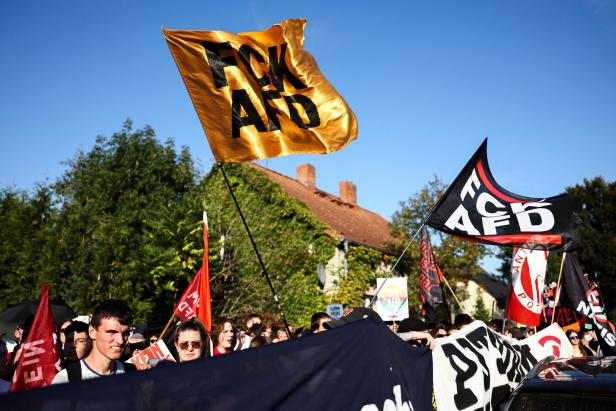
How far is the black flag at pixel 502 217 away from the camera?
6777 millimetres

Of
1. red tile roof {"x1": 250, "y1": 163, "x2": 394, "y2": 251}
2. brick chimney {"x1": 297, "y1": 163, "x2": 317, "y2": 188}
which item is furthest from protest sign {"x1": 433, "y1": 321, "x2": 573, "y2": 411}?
brick chimney {"x1": 297, "y1": 163, "x2": 317, "y2": 188}

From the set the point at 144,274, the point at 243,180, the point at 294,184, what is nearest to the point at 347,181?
the point at 294,184

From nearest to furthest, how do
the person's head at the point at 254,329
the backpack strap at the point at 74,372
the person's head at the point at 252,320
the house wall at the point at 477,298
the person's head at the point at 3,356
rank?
the backpack strap at the point at 74,372
the person's head at the point at 3,356
the person's head at the point at 254,329
the person's head at the point at 252,320
the house wall at the point at 477,298

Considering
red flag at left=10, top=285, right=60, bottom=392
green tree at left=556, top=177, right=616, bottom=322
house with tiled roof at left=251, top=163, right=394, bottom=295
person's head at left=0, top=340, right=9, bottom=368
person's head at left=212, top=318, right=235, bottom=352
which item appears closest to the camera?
red flag at left=10, top=285, right=60, bottom=392

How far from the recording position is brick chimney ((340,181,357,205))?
4081 cm

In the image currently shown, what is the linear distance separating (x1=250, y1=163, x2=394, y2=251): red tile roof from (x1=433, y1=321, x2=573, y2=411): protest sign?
851 inches

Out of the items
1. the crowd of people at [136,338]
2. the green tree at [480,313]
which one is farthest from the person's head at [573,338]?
the green tree at [480,313]

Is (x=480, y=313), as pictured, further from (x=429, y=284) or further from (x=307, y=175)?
(x=429, y=284)

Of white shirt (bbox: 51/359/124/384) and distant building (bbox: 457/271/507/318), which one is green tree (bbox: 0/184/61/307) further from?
distant building (bbox: 457/271/507/318)

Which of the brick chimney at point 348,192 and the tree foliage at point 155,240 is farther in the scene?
the brick chimney at point 348,192

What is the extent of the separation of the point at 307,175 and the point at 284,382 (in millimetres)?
33735

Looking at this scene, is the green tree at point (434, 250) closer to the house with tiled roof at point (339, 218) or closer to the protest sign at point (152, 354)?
the house with tiled roof at point (339, 218)

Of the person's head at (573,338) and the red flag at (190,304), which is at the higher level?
the red flag at (190,304)

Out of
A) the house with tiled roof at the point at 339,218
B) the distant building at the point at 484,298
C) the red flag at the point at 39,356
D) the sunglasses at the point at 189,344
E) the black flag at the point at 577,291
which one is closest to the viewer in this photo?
the red flag at the point at 39,356
